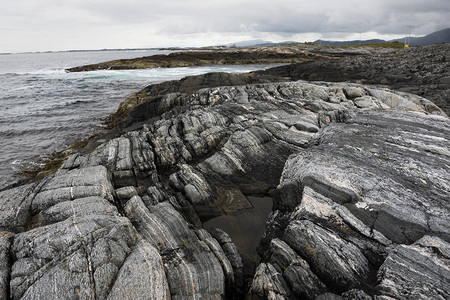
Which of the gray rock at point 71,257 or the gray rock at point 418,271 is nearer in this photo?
the gray rock at point 418,271

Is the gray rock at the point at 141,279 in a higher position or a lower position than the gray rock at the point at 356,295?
lower

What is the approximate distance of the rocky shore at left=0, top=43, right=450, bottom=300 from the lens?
7043 mm

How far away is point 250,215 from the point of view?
12.9 m

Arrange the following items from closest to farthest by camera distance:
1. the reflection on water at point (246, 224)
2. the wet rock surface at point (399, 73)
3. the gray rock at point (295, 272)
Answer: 1. the gray rock at point (295, 272)
2. the reflection on water at point (246, 224)
3. the wet rock surface at point (399, 73)

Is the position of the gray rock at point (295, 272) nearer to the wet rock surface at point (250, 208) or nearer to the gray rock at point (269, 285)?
the wet rock surface at point (250, 208)

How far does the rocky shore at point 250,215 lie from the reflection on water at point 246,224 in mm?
343

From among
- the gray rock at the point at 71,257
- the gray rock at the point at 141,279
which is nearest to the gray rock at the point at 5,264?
the gray rock at the point at 71,257

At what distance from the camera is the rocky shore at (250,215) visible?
7.04 meters

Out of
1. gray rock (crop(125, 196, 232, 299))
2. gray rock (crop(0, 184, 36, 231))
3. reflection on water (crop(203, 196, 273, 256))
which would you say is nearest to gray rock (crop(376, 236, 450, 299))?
gray rock (crop(125, 196, 232, 299))

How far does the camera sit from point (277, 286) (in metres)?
7.39

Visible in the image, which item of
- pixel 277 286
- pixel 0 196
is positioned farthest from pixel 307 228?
pixel 0 196

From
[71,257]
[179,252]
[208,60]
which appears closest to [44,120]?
[71,257]

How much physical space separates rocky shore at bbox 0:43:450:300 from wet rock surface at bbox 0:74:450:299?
48 millimetres

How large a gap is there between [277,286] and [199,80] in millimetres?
35127
